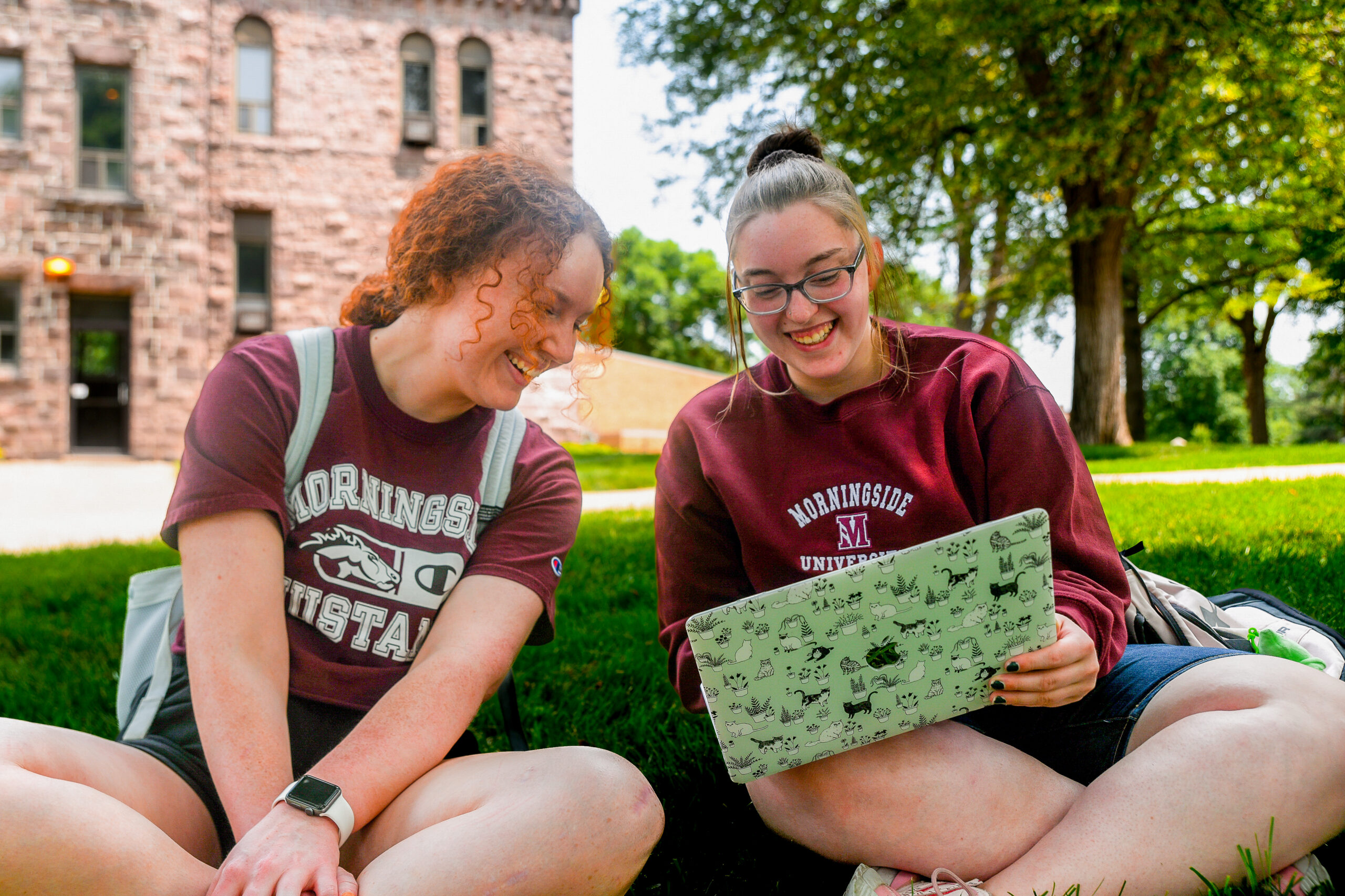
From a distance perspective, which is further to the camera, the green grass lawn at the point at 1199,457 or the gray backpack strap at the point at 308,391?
the green grass lawn at the point at 1199,457

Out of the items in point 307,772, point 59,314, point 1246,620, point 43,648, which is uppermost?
point 59,314

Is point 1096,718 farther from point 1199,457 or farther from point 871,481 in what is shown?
point 1199,457

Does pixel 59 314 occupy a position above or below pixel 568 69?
below

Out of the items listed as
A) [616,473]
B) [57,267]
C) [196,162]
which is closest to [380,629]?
[616,473]

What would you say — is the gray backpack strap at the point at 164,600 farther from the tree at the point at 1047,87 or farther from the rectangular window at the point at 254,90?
the rectangular window at the point at 254,90

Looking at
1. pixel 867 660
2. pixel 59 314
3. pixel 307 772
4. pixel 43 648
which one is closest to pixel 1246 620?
pixel 867 660

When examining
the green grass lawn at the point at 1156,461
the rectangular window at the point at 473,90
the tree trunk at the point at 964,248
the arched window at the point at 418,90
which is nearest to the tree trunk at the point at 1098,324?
the green grass lawn at the point at 1156,461

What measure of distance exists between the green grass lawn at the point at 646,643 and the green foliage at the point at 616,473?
329cm

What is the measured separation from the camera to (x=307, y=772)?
4.60 feet

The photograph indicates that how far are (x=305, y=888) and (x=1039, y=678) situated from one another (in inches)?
43.4

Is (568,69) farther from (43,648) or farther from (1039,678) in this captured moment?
(1039,678)

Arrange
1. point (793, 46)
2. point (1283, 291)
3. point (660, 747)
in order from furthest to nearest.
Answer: point (1283, 291) → point (793, 46) → point (660, 747)

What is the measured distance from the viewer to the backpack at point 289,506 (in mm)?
1678

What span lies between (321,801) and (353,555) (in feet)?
1.52
